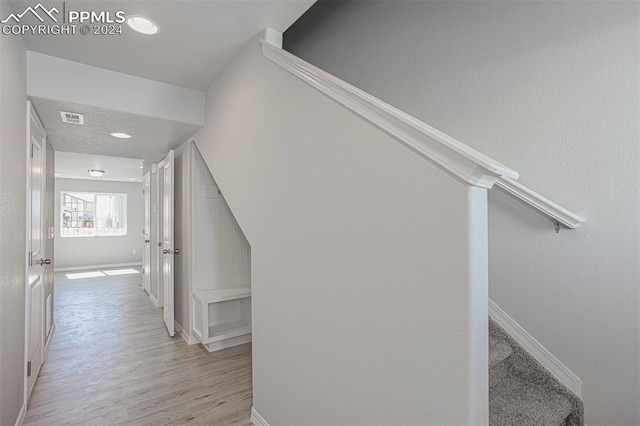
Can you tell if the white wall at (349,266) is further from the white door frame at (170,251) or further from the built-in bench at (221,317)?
the white door frame at (170,251)

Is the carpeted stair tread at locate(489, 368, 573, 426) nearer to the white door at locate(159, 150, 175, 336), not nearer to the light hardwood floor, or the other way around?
the light hardwood floor

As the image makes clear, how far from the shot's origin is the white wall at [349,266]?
937 millimetres

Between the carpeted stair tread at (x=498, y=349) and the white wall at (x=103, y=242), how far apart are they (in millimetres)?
8680

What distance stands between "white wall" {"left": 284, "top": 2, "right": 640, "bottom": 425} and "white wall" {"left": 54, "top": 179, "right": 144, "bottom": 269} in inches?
339

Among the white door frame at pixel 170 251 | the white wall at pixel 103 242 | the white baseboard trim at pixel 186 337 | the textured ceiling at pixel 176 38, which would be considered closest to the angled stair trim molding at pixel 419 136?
the textured ceiling at pixel 176 38

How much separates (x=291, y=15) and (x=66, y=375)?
3.31m

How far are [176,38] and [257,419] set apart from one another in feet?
8.16

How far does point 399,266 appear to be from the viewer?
110cm

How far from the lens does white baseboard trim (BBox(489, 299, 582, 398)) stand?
1.69m

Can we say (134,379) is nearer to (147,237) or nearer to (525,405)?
(525,405)

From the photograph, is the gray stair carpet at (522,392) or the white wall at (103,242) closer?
the gray stair carpet at (522,392)

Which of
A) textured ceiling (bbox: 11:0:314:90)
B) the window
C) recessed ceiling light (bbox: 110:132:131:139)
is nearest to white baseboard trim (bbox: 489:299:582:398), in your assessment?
textured ceiling (bbox: 11:0:314:90)

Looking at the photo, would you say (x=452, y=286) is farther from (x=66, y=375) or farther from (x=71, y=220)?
(x=71, y=220)

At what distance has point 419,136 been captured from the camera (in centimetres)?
102
